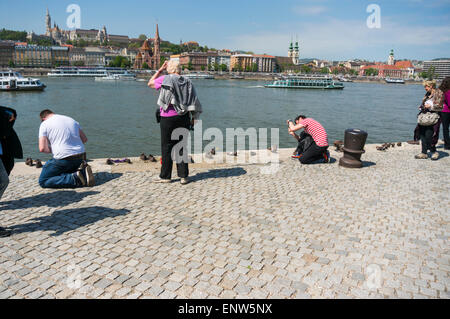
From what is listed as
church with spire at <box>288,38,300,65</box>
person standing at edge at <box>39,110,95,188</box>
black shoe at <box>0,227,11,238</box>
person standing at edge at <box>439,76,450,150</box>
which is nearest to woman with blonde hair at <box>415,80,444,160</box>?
person standing at edge at <box>439,76,450,150</box>

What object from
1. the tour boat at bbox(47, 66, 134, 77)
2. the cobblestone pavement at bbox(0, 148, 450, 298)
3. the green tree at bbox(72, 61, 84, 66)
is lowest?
the cobblestone pavement at bbox(0, 148, 450, 298)

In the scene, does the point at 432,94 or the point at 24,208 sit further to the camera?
the point at 432,94

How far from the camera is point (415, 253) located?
11.1ft

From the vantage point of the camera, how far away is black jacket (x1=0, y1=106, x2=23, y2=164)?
3615 mm

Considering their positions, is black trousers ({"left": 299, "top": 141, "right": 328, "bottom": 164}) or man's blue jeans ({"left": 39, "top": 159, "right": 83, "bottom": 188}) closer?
man's blue jeans ({"left": 39, "top": 159, "right": 83, "bottom": 188})

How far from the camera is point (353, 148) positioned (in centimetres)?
671

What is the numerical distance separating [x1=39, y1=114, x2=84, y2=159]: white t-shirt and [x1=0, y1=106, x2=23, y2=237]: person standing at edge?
1010 mm

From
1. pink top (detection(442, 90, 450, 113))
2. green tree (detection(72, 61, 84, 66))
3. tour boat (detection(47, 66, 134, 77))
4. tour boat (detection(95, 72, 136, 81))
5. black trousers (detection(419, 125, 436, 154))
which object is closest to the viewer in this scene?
black trousers (detection(419, 125, 436, 154))

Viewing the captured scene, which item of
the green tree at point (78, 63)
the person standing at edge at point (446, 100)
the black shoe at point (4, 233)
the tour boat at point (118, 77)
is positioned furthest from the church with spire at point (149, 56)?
the black shoe at point (4, 233)

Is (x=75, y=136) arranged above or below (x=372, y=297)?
above

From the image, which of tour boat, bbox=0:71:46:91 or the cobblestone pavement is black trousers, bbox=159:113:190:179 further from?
tour boat, bbox=0:71:46:91

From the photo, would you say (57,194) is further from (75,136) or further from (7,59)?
(7,59)

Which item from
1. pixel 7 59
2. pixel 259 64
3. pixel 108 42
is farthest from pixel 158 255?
pixel 108 42
